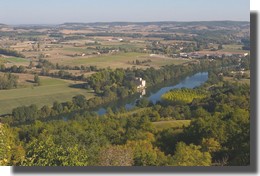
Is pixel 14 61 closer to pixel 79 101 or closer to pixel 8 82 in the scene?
pixel 8 82

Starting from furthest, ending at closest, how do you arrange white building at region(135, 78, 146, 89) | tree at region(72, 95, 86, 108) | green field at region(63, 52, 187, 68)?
green field at region(63, 52, 187, 68) < white building at region(135, 78, 146, 89) < tree at region(72, 95, 86, 108)

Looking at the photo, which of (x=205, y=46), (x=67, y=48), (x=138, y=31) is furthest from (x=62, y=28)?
(x=205, y=46)

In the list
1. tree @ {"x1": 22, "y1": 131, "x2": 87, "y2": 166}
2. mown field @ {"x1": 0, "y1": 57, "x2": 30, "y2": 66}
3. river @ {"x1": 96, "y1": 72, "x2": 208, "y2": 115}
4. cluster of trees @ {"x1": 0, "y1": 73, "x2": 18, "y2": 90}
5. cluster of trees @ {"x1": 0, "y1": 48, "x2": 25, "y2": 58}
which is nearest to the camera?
tree @ {"x1": 22, "y1": 131, "x2": 87, "y2": 166}

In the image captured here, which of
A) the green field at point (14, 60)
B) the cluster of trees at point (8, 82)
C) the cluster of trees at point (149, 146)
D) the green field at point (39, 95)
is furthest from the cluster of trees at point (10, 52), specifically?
the cluster of trees at point (149, 146)

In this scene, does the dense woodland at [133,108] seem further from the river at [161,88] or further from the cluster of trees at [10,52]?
the river at [161,88]

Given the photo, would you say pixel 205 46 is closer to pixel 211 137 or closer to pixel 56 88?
pixel 56 88

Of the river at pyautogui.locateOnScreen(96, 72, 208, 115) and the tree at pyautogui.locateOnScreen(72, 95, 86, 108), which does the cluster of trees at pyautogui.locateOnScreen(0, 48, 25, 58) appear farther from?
the tree at pyautogui.locateOnScreen(72, 95, 86, 108)

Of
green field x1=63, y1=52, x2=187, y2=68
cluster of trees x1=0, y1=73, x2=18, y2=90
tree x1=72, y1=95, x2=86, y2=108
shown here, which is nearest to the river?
tree x1=72, y1=95, x2=86, y2=108
